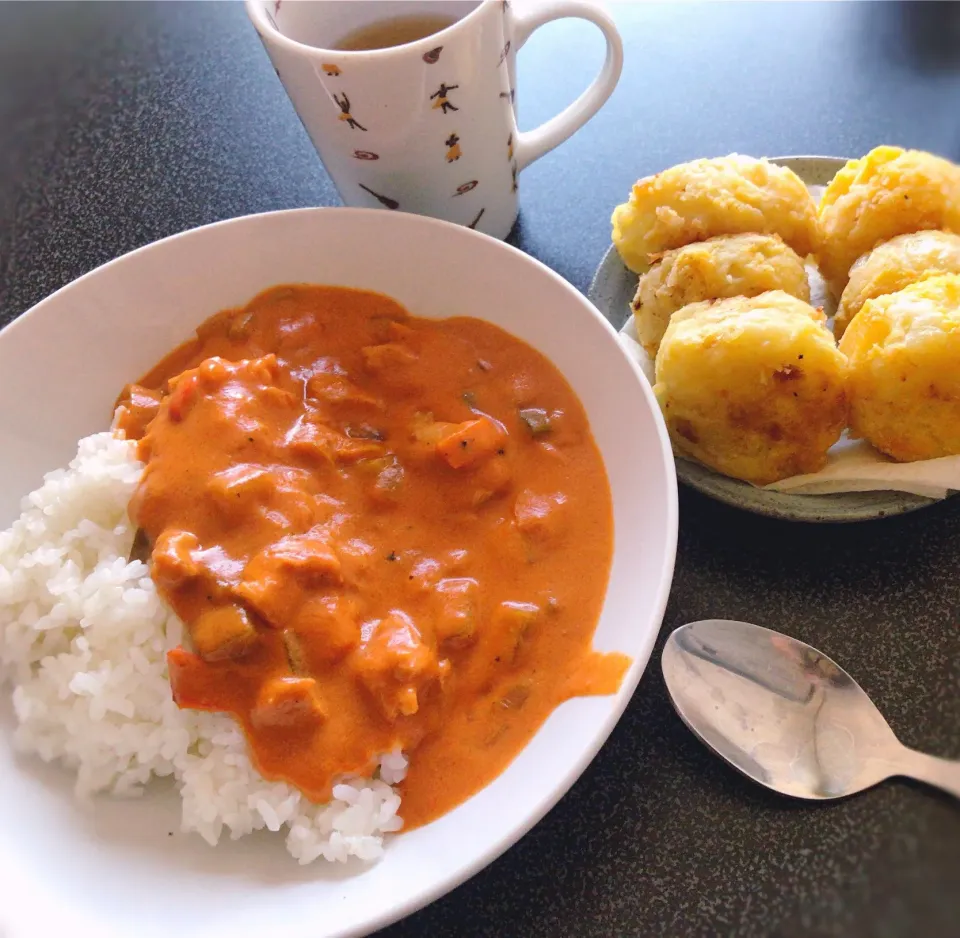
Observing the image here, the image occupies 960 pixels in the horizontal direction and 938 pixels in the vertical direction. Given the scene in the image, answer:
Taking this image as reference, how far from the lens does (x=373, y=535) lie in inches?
47.9

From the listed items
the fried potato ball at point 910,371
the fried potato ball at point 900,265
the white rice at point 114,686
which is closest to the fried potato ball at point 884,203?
the fried potato ball at point 900,265

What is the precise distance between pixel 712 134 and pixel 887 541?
1.06 metres

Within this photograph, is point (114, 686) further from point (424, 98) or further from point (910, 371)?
point (910, 371)

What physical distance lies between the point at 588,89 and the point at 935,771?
48.5 inches

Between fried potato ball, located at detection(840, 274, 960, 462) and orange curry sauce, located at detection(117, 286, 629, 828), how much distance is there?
387 millimetres

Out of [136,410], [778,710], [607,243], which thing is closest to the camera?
[778,710]

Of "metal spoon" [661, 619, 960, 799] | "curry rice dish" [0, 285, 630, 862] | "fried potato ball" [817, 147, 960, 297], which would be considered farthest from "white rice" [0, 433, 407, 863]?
"fried potato ball" [817, 147, 960, 297]

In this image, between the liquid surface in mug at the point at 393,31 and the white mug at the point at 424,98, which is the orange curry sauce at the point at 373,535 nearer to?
the white mug at the point at 424,98

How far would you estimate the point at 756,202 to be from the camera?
4.35 ft

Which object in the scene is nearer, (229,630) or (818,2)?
(229,630)

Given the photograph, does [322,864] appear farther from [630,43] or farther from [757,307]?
[630,43]

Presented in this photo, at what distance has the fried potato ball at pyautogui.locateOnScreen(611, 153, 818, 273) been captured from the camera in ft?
4.35

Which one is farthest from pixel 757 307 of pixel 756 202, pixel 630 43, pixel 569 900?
pixel 630 43

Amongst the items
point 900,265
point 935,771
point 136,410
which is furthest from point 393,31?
point 935,771
